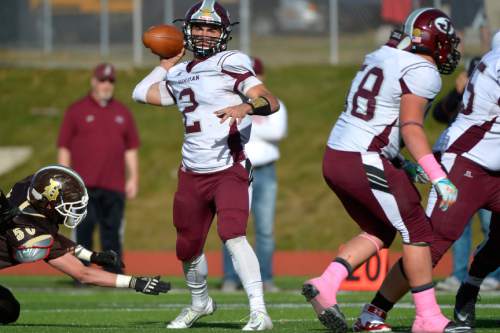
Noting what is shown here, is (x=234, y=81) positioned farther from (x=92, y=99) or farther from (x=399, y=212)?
(x=92, y=99)

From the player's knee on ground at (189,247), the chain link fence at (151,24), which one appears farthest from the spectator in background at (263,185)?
the chain link fence at (151,24)

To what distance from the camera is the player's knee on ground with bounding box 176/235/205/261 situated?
7.55 m

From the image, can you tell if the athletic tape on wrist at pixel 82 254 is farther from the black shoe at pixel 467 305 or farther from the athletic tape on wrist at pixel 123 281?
the black shoe at pixel 467 305

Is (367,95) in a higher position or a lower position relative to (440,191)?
higher

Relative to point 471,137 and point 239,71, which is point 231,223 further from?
point 471,137

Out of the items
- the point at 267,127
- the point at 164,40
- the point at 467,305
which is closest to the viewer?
the point at 467,305

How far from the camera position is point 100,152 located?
12.3m

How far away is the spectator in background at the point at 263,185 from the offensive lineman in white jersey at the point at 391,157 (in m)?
4.51

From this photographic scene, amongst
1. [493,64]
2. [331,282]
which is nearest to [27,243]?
[331,282]

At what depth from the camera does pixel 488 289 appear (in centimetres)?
1082

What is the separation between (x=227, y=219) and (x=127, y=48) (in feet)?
53.7

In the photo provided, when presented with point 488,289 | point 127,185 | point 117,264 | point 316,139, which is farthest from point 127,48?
point 117,264

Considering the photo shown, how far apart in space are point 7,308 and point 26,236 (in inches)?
28.7

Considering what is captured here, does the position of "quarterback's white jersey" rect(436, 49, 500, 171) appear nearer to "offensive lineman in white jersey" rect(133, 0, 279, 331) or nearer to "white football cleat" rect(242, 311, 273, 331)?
"offensive lineman in white jersey" rect(133, 0, 279, 331)
